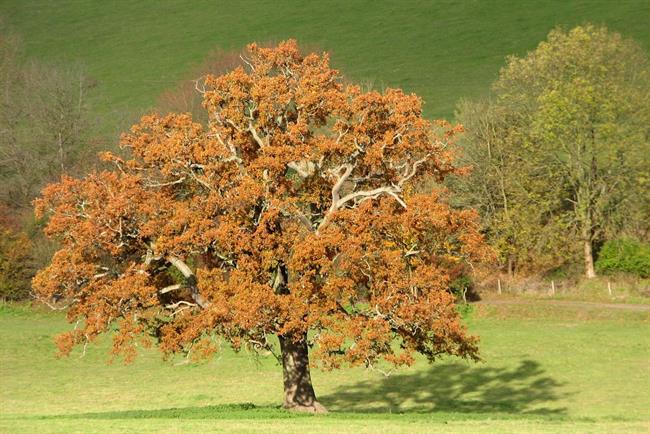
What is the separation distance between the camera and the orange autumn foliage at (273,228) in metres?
36.5

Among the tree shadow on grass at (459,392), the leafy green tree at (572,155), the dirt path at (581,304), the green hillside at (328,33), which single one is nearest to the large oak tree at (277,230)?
the tree shadow on grass at (459,392)

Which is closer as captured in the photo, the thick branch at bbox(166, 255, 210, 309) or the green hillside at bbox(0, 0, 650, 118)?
the thick branch at bbox(166, 255, 210, 309)

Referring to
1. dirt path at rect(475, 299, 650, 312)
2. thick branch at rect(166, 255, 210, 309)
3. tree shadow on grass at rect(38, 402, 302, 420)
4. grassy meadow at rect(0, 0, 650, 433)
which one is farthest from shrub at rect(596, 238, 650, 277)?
thick branch at rect(166, 255, 210, 309)

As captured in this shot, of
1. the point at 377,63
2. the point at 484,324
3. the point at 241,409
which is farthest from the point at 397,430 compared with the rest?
the point at 377,63

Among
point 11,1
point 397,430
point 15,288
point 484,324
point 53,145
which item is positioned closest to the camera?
point 397,430

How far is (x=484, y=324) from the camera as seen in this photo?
218ft

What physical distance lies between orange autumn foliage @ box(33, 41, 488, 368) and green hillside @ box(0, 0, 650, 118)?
7506 cm

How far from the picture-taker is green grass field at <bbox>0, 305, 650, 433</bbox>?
3394 cm

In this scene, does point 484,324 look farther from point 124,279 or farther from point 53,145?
point 53,145

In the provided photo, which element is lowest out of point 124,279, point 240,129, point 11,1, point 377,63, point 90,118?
point 124,279

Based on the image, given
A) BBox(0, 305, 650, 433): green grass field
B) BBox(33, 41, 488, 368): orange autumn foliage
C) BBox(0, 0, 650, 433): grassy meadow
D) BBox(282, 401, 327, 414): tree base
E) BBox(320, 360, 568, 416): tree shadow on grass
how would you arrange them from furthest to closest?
BBox(320, 360, 568, 416): tree shadow on grass
BBox(282, 401, 327, 414): tree base
BBox(0, 0, 650, 433): grassy meadow
BBox(33, 41, 488, 368): orange autumn foliage
BBox(0, 305, 650, 433): green grass field

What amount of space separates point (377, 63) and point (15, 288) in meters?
60.9

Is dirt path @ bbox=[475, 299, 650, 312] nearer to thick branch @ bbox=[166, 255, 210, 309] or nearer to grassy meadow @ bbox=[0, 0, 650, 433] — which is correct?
A: grassy meadow @ bbox=[0, 0, 650, 433]

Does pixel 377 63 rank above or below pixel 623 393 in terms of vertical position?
above
